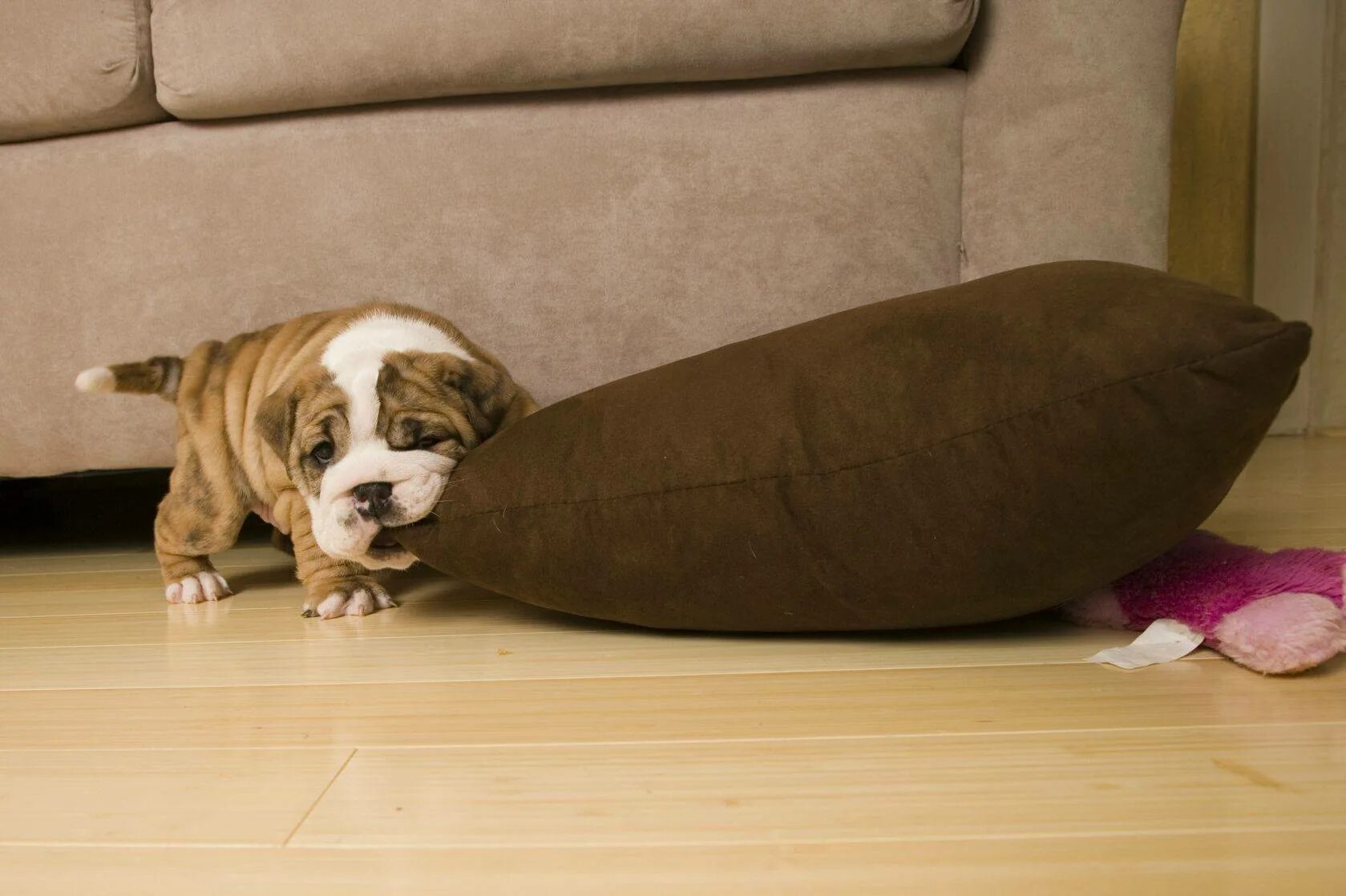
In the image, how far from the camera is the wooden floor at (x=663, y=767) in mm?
965

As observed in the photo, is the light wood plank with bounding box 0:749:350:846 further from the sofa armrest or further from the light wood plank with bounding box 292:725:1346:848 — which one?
the sofa armrest

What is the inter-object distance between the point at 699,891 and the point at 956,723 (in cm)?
47

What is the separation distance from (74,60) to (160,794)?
1858mm

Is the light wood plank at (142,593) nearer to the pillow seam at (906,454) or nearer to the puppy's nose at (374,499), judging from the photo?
the puppy's nose at (374,499)

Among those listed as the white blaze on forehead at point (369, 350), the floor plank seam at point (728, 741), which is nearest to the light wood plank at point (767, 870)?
the floor plank seam at point (728, 741)

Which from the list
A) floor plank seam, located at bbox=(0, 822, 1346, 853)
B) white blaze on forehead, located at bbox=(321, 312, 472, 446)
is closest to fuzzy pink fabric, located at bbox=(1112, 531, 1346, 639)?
floor plank seam, located at bbox=(0, 822, 1346, 853)

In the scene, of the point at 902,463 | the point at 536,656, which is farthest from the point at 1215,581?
the point at 536,656

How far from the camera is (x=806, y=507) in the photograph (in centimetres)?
154

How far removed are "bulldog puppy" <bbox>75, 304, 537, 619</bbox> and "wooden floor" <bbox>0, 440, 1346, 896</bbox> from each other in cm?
24

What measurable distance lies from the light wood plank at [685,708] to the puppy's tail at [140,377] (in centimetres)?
87

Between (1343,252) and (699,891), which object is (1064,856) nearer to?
(699,891)

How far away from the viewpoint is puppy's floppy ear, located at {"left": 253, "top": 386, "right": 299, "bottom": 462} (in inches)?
78.5

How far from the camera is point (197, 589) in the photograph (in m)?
2.27

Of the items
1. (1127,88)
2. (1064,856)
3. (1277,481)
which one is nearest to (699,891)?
(1064,856)
